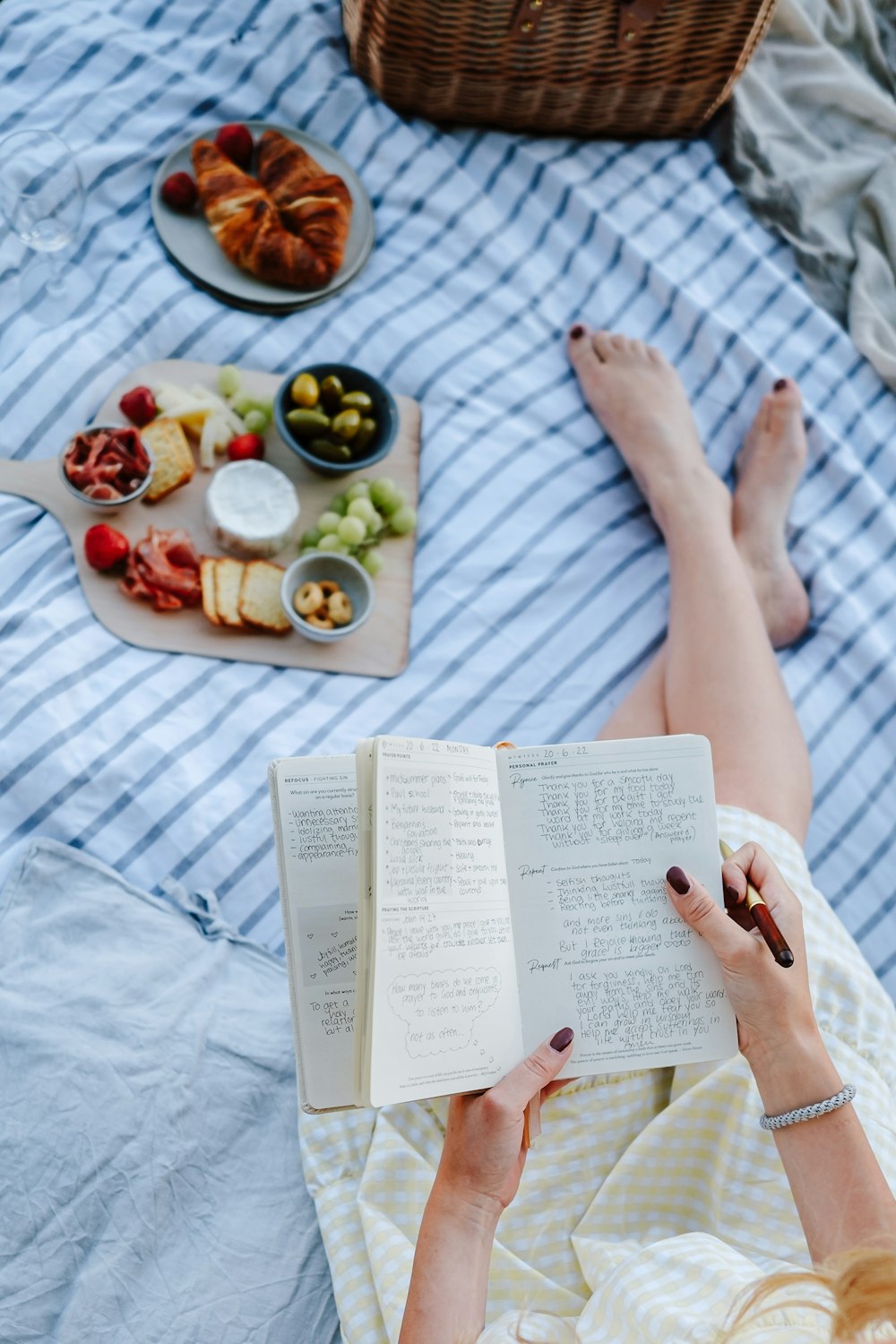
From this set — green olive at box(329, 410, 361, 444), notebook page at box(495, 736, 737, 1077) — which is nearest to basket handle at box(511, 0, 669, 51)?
green olive at box(329, 410, 361, 444)

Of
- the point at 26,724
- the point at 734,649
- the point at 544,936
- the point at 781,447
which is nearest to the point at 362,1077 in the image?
the point at 544,936

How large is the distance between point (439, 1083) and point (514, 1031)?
68 mm

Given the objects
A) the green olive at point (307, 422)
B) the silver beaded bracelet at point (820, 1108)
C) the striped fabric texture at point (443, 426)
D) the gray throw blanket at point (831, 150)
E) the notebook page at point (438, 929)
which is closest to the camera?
the notebook page at point (438, 929)

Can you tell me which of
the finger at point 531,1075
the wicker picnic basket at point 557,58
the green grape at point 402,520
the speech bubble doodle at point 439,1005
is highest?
the wicker picnic basket at point 557,58

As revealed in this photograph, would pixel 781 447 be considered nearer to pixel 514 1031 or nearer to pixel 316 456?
pixel 316 456

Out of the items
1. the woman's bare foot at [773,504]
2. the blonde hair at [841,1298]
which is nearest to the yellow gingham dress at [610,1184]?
the blonde hair at [841,1298]

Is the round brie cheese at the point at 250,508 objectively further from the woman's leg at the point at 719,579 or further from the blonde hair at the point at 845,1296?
the blonde hair at the point at 845,1296

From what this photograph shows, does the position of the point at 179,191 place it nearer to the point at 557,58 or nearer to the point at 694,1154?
the point at 557,58

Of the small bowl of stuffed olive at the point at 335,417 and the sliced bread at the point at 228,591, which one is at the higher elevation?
the small bowl of stuffed olive at the point at 335,417

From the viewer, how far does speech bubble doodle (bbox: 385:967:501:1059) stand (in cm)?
70

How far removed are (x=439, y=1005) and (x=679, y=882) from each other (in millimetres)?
201

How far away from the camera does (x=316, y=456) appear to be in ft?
4.14

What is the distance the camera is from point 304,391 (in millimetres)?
1241

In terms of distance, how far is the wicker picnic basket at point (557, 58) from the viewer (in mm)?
1354
